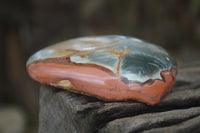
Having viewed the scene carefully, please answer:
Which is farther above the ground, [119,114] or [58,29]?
[119,114]

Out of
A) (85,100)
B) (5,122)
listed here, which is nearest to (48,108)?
(85,100)

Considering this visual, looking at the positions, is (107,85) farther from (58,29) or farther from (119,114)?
(58,29)

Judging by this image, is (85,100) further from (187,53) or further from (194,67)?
(187,53)

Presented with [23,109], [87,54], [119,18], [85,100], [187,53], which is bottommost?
[23,109]

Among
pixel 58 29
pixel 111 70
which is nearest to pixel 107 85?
pixel 111 70

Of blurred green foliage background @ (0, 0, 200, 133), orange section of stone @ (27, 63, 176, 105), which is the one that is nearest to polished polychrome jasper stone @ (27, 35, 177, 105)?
orange section of stone @ (27, 63, 176, 105)

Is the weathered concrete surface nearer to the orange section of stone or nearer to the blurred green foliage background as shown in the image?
the orange section of stone

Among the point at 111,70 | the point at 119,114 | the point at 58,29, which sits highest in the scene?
the point at 111,70
